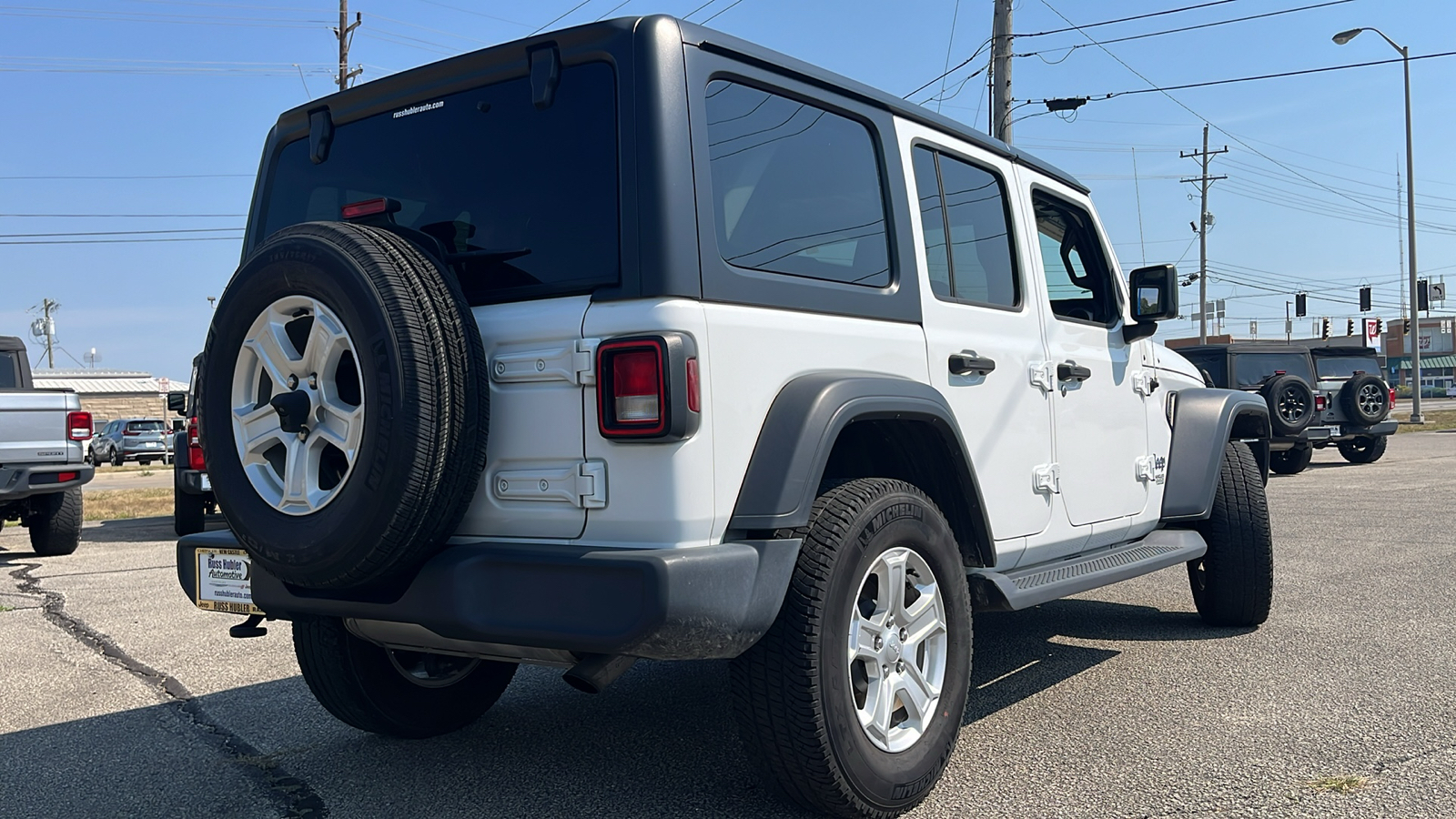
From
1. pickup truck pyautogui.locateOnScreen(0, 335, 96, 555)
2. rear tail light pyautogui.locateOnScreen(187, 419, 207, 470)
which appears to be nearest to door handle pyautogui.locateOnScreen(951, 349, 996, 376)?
rear tail light pyautogui.locateOnScreen(187, 419, 207, 470)

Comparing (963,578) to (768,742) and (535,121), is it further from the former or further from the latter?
(535,121)

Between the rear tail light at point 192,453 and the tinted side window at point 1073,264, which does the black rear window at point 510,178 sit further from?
the rear tail light at point 192,453

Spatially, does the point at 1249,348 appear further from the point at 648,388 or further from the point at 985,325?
the point at 648,388

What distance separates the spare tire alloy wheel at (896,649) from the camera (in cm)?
309

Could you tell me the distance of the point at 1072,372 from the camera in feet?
14.3

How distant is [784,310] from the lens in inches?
120

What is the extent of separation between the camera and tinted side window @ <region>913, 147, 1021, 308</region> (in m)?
3.79

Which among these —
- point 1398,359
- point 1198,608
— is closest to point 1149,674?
point 1198,608

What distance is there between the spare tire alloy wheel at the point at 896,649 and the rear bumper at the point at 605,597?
41 centimetres

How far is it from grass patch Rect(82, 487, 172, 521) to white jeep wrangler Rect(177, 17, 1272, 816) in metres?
12.1

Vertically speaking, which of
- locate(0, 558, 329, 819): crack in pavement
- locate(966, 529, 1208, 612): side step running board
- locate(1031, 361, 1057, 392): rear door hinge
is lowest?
locate(0, 558, 329, 819): crack in pavement

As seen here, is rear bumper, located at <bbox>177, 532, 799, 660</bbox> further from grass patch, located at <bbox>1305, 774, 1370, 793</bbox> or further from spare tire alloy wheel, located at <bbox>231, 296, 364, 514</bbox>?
grass patch, located at <bbox>1305, 774, 1370, 793</bbox>

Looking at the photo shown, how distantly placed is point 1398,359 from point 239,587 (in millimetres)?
101486

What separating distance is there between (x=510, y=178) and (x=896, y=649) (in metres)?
1.63
